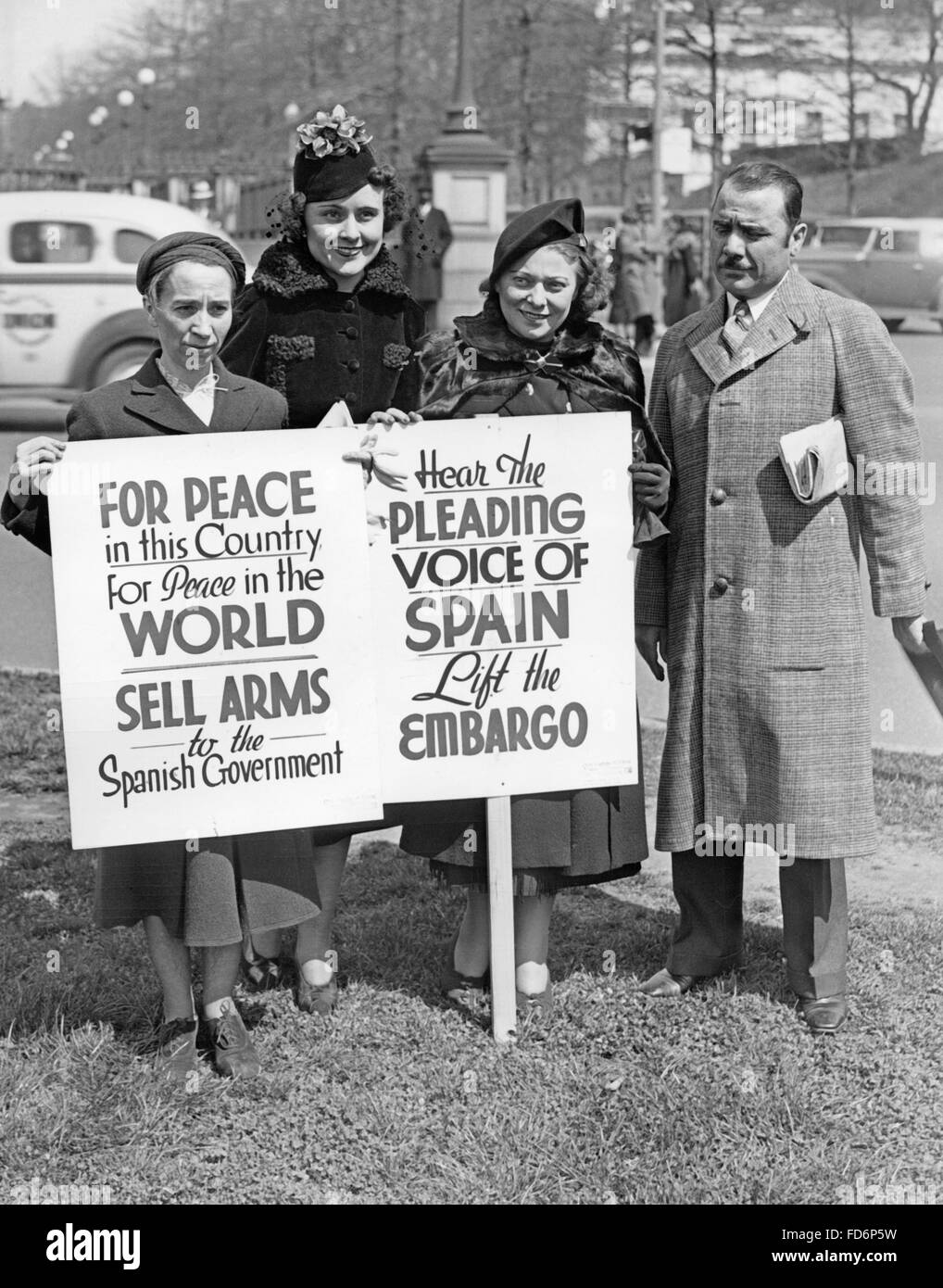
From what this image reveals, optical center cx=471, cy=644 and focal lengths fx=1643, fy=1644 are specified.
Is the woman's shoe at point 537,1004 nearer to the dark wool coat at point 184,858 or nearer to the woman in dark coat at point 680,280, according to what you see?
the dark wool coat at point 184,858

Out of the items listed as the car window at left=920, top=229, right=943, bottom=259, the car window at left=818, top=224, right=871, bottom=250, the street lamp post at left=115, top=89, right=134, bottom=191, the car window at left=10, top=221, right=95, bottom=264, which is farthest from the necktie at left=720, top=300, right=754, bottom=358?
the street lamp post at left=115, top=89, right=134, bottom=191

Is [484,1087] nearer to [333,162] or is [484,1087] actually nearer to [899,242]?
[333,162]

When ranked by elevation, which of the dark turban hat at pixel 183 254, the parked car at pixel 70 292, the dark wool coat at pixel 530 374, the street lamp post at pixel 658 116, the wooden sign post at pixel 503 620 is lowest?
the wooden sign post at pixel 503 620

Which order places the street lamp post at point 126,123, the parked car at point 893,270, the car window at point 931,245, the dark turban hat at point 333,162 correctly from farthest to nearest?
the street lamp post at point 126,123 → the car window at point 931,245 → the parked car at point 893,270 → the dark turban hat at point 333,162

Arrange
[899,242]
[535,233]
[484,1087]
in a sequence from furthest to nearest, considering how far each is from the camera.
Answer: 1. [899,242]
2. [484,1087]
3. [535,233]

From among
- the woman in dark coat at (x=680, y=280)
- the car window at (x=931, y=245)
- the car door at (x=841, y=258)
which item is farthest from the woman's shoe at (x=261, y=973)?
the car window at (x=931, y=245)

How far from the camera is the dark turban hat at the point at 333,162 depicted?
3736mm

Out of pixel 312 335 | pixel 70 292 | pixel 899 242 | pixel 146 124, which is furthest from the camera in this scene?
pixel 146 124

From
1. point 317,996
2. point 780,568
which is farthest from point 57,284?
point 780,568

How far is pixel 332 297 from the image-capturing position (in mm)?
3865

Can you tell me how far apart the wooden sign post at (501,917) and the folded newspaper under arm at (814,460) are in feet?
3.15

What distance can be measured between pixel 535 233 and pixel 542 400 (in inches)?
14.8
